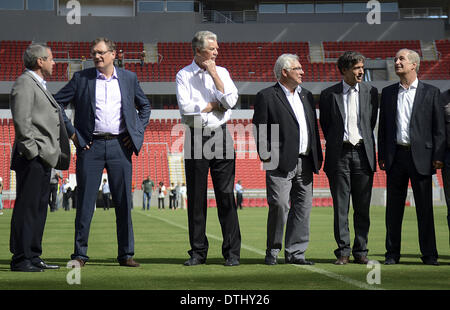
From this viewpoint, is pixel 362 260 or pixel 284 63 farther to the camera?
pixel 284 63

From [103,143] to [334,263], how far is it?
8.36 ft

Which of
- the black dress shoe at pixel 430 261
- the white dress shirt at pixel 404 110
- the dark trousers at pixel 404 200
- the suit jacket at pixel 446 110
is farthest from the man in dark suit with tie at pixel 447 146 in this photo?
the black dress shoe at pixel 430 261

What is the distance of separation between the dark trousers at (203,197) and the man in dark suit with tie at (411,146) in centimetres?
160

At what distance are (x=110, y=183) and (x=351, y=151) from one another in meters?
2.43

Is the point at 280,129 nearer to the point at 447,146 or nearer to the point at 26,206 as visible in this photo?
the point at 447,146

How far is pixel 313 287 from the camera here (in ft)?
17.6

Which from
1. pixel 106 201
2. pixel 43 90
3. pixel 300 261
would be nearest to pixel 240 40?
pixel 106 201

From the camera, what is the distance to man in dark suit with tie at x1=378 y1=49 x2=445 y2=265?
7.30 meters

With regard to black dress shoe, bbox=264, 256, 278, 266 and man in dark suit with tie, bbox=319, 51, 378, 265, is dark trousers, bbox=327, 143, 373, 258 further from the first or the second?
black dress shoe, bbox=264, 256, 278, 266

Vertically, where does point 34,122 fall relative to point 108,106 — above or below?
below

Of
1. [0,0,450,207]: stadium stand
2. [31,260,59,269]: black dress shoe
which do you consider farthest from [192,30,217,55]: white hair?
[0,0,450,207]: stadium stand

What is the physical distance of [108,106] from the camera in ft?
22.7

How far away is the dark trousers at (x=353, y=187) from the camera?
733 centimetres

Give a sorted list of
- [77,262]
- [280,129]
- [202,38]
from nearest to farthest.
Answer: [77,262] → [202,38] → [280,129]
